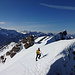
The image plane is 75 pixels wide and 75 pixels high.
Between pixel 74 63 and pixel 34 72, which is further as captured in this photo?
pixel 74 63

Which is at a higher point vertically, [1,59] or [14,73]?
[14,73]

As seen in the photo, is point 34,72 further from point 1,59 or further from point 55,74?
point 1,59

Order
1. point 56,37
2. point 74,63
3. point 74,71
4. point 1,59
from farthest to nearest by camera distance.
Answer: point 1,59
point 56,37
point 74,63
point 74,71

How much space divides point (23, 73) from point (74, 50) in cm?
1239

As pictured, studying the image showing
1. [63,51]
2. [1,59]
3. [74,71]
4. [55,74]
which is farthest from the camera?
[1,59]

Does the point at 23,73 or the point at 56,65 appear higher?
the point at 56,65

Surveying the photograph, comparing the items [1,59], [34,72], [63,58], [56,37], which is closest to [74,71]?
[63,58]

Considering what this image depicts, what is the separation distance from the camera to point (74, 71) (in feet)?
49.5

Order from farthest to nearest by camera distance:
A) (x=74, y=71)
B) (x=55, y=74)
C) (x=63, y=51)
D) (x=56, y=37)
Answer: (x=56, y=37) < (x=63, y=51) < (x=74, y=71) < (x=55, y=74)

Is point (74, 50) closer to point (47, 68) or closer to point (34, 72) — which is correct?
point (47, 68)

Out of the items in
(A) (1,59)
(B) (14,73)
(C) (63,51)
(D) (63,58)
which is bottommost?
(A) (1,59)

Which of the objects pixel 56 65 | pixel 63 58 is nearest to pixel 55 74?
pixel 56 65

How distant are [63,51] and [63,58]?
1882 millimetres

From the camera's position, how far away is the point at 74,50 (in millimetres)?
18078
